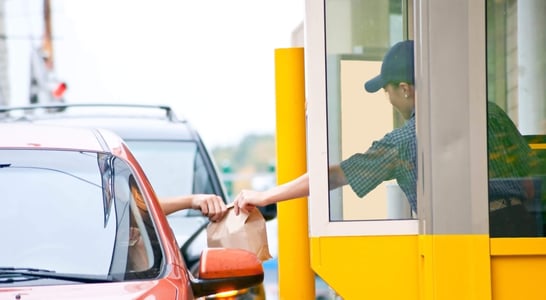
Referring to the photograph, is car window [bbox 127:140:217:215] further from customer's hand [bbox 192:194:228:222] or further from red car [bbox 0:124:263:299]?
red car [bbox 0:124:263:299]

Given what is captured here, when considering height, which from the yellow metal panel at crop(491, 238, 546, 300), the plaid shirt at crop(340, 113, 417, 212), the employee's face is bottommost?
the yellow metal panel at crop(491, 238, 546, 300)

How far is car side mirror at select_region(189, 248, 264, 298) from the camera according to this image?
501cm

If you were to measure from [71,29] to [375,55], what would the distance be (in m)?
24.7

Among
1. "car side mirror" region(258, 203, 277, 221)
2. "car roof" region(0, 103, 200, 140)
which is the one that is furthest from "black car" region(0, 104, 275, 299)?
"car side mirror" region(258, 203, 277, 221)

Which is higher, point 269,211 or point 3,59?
point 3,59

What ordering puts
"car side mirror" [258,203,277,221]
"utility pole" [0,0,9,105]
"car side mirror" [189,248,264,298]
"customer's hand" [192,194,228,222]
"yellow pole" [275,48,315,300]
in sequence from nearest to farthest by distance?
"car side mirror" [189,248,264,298] < "customer's hand" [192,194,228,222] < "yellow pole" [275,48,315,300] < "car side mirror" [258,203,277,221] < "utility pole" [0,0,9,105]

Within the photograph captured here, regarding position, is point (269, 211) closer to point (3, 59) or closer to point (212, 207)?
point (212, 207)

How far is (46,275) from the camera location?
476 centimetres

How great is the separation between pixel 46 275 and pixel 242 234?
168 centimetres

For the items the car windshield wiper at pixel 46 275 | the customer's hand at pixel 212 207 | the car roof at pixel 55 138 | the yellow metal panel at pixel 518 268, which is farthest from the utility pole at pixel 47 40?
the car windshield wiper at pixel 46 275

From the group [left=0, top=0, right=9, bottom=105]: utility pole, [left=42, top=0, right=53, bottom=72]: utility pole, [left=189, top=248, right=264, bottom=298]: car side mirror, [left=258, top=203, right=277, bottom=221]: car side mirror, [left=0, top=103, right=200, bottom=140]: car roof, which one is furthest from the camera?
[left=0, top=0, right=9, bottom=105]: utility pole

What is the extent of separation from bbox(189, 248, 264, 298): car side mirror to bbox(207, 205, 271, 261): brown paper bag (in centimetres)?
121

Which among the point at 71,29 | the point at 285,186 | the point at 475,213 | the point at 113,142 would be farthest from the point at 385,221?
the point at 71,29

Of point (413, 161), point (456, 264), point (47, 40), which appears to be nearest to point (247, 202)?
point (413, 161)
